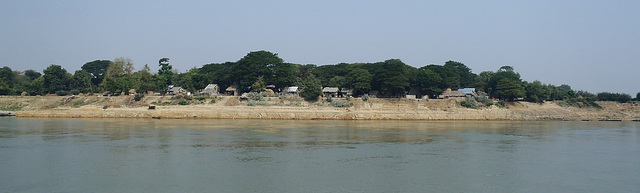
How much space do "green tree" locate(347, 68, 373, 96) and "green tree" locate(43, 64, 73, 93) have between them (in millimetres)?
40267

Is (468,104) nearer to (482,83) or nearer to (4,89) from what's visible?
(482,83)

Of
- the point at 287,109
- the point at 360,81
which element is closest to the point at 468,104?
the point at 360,81

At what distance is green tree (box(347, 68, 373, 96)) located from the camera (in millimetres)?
60781

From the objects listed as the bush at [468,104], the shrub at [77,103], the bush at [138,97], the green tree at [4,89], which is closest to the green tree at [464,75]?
the bush at [468,104]

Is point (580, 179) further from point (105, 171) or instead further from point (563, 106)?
point (563, 106)

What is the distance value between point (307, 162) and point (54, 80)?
58.6 meters

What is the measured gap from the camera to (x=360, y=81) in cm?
6169

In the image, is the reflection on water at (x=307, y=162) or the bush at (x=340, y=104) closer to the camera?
the reflection on water at (x=307, y=162)

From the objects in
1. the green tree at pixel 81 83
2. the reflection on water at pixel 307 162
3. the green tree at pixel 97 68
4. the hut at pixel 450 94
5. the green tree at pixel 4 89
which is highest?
the green tree at pixel 97 68

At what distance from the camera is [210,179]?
59.1ft

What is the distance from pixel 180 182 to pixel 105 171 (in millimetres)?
3919

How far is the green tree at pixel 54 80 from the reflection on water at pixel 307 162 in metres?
37.3

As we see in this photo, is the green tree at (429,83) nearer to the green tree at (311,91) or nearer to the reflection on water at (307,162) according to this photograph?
the green tree at (311,91)

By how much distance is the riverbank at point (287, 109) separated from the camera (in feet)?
164
